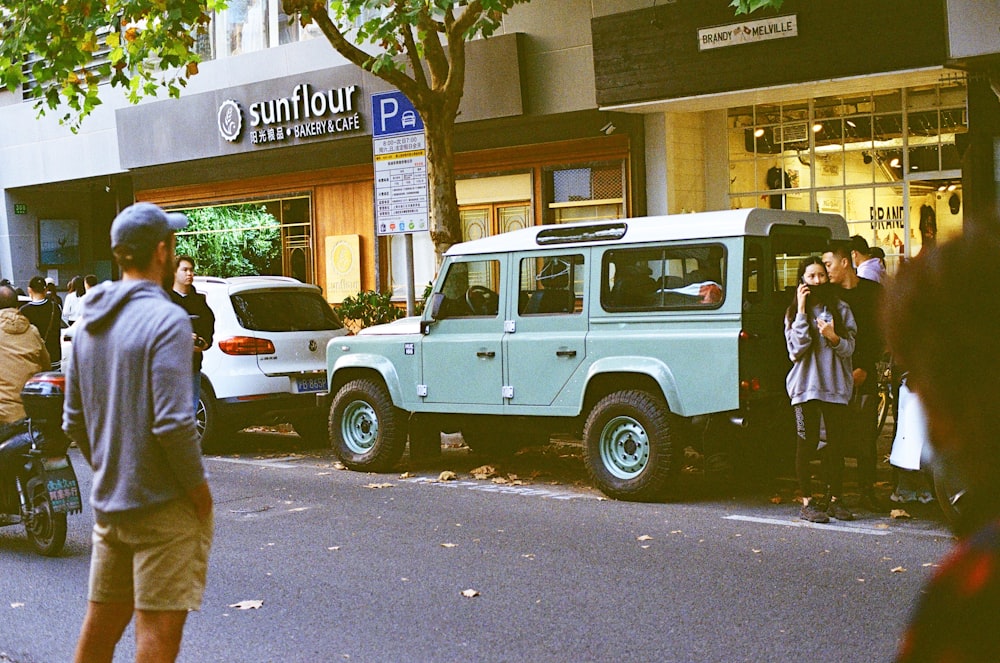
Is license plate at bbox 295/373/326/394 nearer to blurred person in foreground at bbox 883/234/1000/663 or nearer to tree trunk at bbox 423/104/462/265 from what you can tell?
tree trunk at bbox 423/104/462/265

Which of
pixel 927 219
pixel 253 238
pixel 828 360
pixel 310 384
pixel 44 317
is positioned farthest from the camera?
pixel 253 238

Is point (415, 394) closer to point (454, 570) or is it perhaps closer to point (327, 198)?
point (454, 570)

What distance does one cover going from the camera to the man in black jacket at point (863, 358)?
8211 millimetres

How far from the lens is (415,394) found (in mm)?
10227

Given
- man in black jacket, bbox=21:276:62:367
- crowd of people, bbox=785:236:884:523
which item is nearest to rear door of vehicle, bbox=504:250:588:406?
crowd of people, bbox=785:236:884:523

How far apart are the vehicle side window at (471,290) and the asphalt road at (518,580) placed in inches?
58.9

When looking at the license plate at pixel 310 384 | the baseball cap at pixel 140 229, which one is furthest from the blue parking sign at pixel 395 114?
the baseball cap at pixel 140 229

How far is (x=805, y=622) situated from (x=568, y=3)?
1131 centimetres

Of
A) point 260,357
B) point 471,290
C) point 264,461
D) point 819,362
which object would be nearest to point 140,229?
point 819,362

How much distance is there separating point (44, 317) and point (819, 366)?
29.0ft

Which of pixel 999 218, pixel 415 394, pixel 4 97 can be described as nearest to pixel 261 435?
pixel 415 394

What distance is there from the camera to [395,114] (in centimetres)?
1352

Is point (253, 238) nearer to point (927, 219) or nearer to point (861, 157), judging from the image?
point (861, 157)

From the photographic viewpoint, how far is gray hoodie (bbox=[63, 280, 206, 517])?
142 inches
